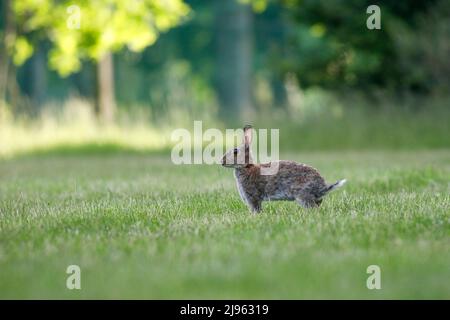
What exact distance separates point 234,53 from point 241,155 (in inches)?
1220

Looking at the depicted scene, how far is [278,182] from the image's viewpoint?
7.91 m

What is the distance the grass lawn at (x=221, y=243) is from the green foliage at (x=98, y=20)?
11.6 m

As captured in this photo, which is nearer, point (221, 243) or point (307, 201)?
point (221, 243)

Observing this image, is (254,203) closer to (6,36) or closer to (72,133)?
(72,133)

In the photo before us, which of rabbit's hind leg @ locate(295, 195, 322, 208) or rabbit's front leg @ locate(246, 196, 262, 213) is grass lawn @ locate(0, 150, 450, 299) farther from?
rabbit's front leg @ locate(246, 196, 262, 213)

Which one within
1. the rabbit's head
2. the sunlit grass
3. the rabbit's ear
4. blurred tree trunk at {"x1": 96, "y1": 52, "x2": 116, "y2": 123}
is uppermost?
blurred tree trunk at {"x1": 96, "y1": 52, "x2": 116, "y2": 123}

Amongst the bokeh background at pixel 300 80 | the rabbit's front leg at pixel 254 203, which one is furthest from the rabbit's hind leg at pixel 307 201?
the bokeh background at pixel 300 80

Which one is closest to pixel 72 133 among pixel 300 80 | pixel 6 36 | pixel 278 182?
pixel 6 36

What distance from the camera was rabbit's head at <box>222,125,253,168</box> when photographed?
26.1 feet

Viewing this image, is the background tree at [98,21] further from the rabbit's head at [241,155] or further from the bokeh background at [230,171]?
the rabbit's head at [241,155]

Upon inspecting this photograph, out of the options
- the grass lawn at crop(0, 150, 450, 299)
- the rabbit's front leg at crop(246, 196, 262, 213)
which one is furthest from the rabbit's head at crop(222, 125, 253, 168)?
the grass lawn at crop(0, 150, 450, 299)

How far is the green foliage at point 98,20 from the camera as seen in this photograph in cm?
2173

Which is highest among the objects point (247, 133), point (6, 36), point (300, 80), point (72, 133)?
point (6, 36)

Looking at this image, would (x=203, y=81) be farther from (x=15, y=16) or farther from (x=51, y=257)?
(x=51, y=257)
